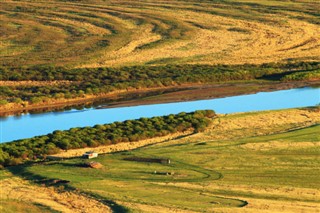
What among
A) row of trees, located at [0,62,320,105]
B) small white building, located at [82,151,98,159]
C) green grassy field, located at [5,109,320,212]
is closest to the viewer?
green grassy field, located at [5,109,320,212]

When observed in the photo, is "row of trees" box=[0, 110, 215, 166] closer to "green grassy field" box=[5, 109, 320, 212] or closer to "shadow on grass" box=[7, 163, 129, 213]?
"shadow on grass" box=[7, 163, 129, 213]

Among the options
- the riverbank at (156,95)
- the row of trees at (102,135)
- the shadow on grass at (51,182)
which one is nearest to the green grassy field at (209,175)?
the shadow on grass at (51,182)

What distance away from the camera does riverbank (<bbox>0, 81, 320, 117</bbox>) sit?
4478cm

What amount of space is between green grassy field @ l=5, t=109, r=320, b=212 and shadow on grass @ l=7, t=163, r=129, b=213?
0.06 metres

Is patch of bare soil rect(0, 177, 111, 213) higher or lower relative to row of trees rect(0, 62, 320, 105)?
lower

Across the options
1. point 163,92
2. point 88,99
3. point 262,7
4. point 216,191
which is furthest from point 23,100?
point 262,7

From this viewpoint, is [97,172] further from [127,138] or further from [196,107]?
[196,107]

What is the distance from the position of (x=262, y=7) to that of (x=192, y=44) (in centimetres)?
1438

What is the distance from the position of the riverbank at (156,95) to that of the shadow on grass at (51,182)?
391 inches

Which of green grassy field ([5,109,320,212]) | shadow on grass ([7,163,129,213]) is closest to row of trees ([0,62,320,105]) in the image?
green grassy field ([5,109,320,212])

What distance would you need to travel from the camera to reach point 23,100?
4525 centimetres

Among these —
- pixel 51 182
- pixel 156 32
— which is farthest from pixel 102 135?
pixel 156 32

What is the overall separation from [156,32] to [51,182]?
33.9 m

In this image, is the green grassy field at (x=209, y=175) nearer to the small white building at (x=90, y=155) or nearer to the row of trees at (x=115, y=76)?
the small white building at (x=90, y=155)
